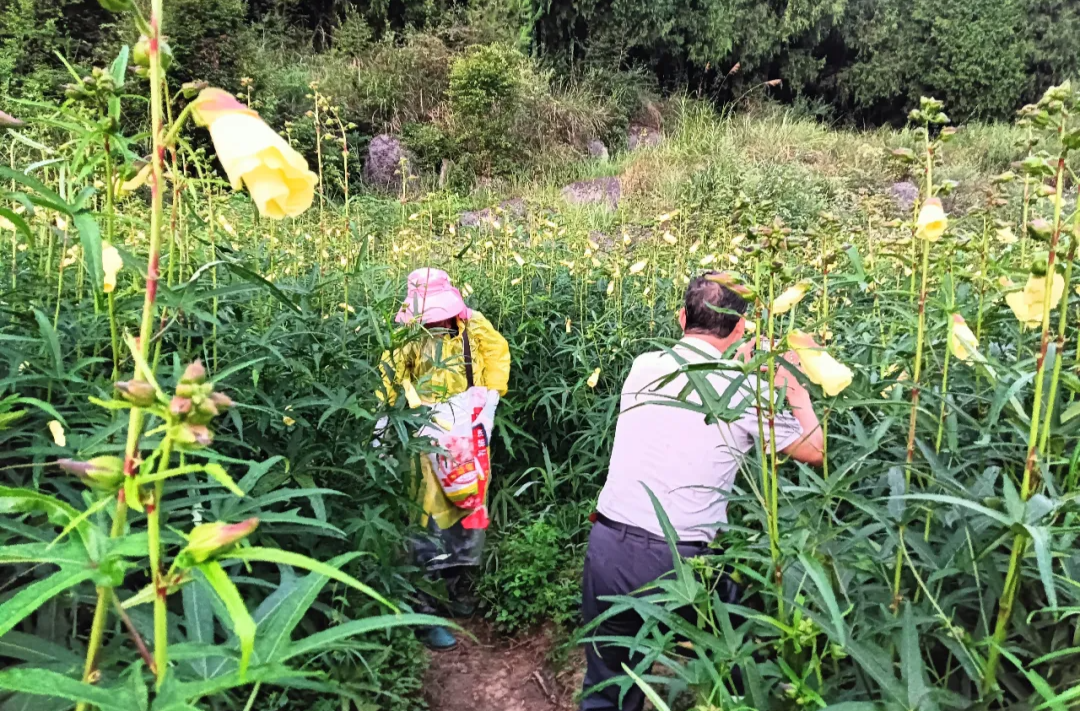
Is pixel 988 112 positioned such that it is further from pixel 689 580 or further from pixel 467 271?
pixel 689 580

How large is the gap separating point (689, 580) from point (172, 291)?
3.24 ft

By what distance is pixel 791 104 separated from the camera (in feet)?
54.1

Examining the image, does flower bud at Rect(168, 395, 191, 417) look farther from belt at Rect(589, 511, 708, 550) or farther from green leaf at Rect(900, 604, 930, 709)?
belt at Rect(589, 511, 708, 550)

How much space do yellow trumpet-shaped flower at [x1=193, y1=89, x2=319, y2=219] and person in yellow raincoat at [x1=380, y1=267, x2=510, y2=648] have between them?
1960mm

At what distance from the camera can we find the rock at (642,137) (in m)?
13.2

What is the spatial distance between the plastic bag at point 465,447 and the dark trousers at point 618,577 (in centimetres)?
102

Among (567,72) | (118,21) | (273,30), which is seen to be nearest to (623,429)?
(118,21)

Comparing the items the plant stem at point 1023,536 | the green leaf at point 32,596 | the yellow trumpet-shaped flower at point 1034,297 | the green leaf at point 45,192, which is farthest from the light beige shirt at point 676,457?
the green leaf at point 32,596

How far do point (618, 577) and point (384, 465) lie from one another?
774 mm

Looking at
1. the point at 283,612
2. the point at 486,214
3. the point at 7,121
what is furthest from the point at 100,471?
the point at 486,214

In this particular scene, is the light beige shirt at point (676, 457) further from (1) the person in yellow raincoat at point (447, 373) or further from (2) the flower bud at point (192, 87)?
(2) the flower bud at point (192, 87)

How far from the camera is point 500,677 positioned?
10.0 ft

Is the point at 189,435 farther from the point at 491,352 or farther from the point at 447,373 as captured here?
the point at 491,352

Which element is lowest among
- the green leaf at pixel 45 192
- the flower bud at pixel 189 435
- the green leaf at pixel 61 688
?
the green leaf at pixel 61 688
